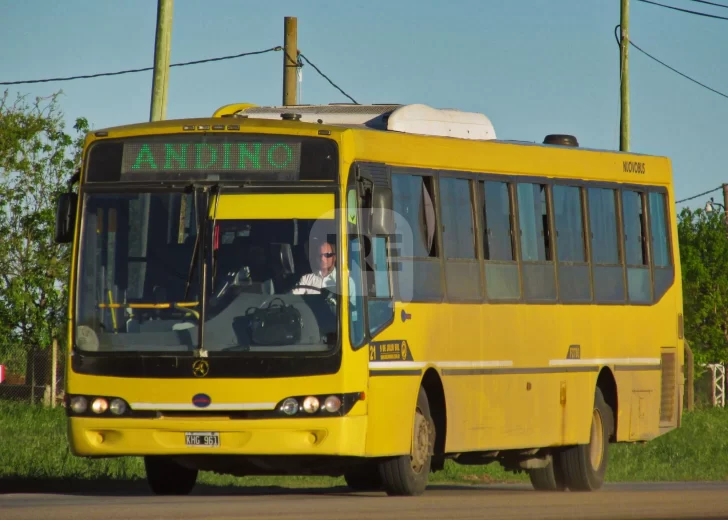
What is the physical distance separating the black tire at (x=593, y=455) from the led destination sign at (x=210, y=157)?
18.1 ft

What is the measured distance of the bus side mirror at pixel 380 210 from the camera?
1362cm

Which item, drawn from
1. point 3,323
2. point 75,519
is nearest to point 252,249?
point 75,519

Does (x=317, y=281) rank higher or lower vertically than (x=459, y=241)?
lower

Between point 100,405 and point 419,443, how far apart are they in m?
2.69

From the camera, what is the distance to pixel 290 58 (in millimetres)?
33469

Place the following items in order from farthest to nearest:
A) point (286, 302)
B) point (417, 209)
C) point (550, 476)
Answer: point (550, 476) → point (417, 209) → point (286, 302)

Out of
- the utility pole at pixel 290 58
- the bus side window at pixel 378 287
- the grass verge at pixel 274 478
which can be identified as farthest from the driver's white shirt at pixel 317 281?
the utility pole at pixel 290 58

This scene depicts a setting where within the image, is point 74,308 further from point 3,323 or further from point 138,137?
point 3,323

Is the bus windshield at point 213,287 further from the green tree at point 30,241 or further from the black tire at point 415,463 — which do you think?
the green tree at point 30,241

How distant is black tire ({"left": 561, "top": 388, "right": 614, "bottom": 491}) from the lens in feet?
58.2

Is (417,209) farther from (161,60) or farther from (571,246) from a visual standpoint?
(161,60)

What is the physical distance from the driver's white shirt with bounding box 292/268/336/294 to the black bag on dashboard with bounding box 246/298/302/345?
0.16m

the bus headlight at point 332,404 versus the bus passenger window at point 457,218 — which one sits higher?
the bus passenger window at point 457,218

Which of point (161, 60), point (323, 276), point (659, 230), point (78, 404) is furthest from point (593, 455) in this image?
point (161, 60)
